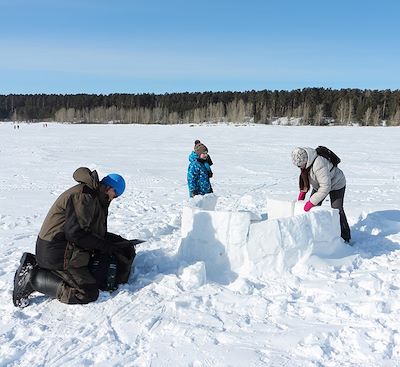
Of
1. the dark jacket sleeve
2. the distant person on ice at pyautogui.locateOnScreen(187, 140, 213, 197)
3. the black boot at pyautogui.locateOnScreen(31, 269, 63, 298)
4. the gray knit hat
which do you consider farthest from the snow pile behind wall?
the distant person on ice at pyautogui.locateOnScreen(187, 140, 213, 197)

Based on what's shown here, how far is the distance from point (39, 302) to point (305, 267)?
2820mm

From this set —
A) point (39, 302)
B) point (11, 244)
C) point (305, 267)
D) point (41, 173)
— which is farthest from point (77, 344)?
point (41, 173)

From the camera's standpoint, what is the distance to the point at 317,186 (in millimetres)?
6285

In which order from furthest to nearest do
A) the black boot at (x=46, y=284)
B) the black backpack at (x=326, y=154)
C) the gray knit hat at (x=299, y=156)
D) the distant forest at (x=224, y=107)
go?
the distant forest at (x=224, y=107) < the black backpack at (x=326, y=154) < the gray knit hat at (x=299, y=156) < the black boot at (x=46, y=284)

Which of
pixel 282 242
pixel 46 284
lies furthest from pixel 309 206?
pixel 46 284

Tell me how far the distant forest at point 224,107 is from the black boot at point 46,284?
63650 mm

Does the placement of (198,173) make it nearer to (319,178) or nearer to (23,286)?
(319,178)

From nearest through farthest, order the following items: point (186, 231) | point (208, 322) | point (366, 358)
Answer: point (366, 358)
point (208, 322)
point (186, 231)

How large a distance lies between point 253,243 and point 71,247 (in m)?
1.92

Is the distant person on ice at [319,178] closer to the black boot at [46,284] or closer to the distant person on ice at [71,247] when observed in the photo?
the distant person on ice at [71,247]

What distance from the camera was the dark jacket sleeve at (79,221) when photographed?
14.1 ft

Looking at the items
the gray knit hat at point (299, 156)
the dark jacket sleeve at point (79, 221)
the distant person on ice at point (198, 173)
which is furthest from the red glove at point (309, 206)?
the dark jacket sleeve at point (79, 221)

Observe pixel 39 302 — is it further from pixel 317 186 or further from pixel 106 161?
pixel 106 161

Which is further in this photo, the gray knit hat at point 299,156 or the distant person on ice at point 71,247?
the gray knit hat at point 299,156
